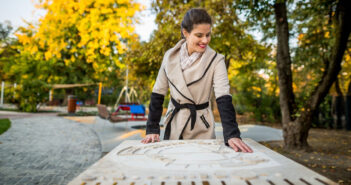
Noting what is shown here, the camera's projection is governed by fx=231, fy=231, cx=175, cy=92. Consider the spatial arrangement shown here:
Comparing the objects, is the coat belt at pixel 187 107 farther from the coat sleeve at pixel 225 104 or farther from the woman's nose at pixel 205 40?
the woman's nose at pixel 205 40

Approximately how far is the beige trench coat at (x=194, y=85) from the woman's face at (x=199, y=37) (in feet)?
0.25

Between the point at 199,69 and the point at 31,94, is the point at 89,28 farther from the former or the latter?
the point at 199,69

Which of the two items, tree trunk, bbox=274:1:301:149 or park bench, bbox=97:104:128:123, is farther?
park bench, bbox=97:104:128:123

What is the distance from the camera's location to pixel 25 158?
4512mm

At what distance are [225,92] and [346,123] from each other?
1083cm

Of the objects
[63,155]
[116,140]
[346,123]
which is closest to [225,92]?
[63,155]

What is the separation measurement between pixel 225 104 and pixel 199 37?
501 mm

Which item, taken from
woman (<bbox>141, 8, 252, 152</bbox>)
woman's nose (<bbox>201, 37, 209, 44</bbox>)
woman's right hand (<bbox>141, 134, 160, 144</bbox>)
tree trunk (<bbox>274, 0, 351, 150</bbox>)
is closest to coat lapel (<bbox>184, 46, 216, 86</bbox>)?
woman (<bbox>141, 8, 252, 152</bbox>)

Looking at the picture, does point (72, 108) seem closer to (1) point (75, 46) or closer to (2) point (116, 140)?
(1) point (75, 46)

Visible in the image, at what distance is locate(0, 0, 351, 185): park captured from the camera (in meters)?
0.99

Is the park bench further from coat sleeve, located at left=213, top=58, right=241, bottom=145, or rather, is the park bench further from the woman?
coat sleeve, located at left=213, top=58, right=241, bottom=145

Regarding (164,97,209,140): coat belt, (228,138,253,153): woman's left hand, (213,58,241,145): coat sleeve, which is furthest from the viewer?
(164,97,209,140): coat belt

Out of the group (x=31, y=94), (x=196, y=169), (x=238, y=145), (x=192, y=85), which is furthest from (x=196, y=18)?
(x=31, y=94)

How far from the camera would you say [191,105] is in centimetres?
180
